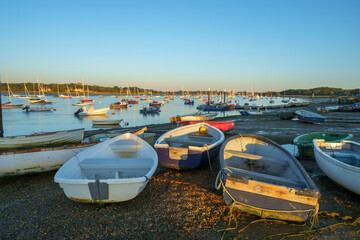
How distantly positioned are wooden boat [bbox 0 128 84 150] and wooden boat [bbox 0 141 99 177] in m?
2.12

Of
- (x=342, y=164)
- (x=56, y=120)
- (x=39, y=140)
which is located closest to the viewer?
(x=342, y=164)

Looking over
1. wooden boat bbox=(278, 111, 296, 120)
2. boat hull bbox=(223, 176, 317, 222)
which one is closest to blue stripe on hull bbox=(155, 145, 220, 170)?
boat hull bbox=(223, 176, 317, 222)

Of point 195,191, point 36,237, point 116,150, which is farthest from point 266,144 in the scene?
point 36,237

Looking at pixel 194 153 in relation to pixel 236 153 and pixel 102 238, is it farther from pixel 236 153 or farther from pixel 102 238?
pixel 102 238

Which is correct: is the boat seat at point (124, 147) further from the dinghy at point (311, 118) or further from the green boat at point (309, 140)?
the dinghy at point (311, 118)

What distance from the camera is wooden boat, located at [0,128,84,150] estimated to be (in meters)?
8.26

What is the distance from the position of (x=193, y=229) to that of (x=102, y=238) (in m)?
1.72

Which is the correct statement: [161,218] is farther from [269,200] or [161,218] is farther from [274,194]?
[274,194]

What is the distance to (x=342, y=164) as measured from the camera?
5.13 m

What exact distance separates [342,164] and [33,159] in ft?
28.7

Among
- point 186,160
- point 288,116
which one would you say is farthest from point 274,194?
point 288,116

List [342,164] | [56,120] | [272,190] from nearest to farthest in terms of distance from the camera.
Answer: [272,190], [342,164], [56,120]

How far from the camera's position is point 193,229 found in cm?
419

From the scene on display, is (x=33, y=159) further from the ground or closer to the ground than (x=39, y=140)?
closer to the ground
